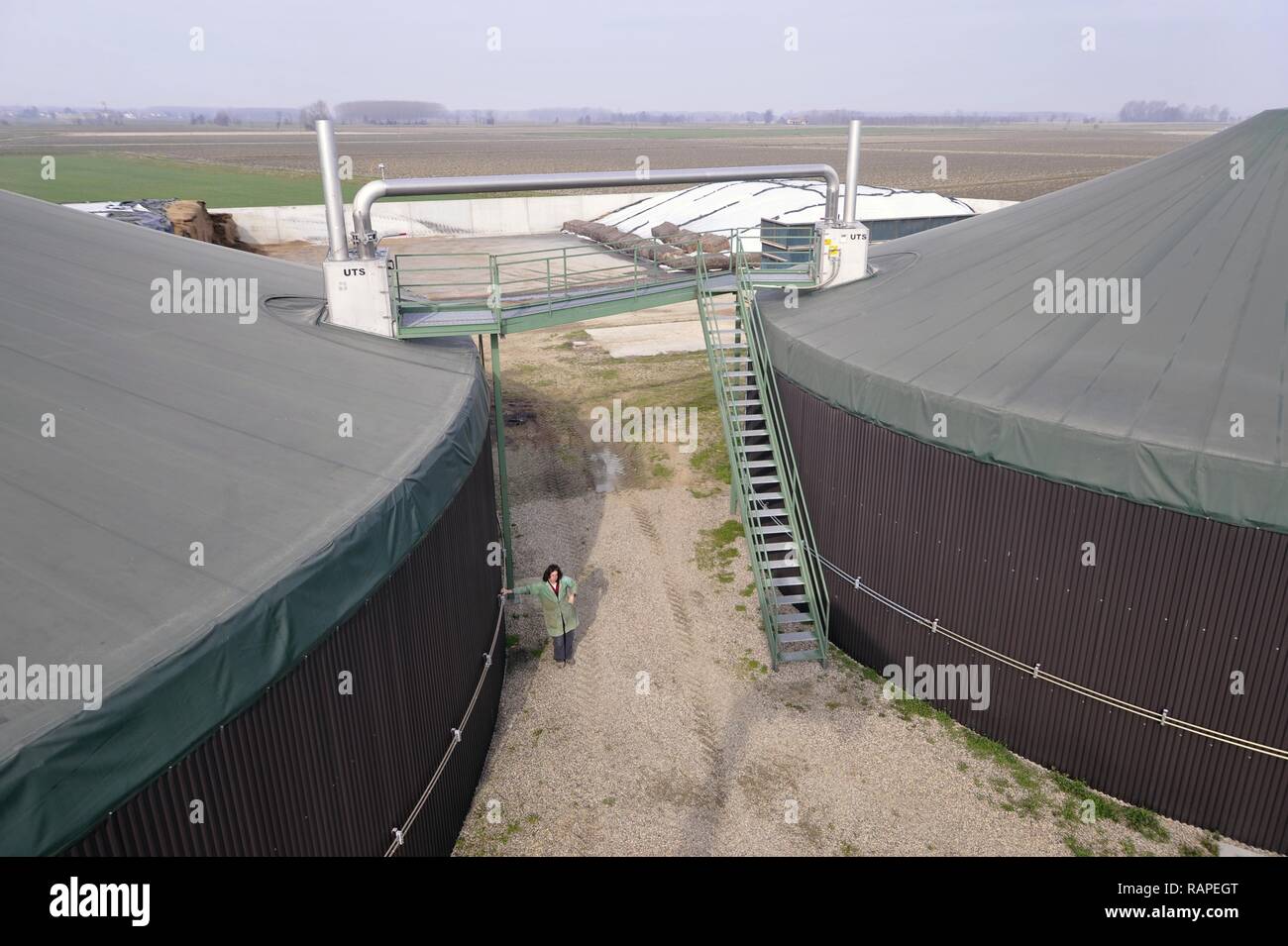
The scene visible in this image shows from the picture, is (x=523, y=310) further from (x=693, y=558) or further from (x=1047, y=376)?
(x=1047, y=376)

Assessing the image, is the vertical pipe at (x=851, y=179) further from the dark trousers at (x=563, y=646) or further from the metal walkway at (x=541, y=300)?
the dark trousers at (x=563, y=646)

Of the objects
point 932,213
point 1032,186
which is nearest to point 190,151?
point 1032,186

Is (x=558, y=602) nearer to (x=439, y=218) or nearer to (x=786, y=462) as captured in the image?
(x=786, y=462)

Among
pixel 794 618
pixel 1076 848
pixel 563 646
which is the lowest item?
pixel 1076 848

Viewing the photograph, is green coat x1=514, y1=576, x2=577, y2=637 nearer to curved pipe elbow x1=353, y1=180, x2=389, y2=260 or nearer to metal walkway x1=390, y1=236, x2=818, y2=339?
metal walkway x1=390, y1=236, x2=818, y2=339

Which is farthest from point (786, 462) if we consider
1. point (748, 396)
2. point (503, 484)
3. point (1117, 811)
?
point (1117, 811)

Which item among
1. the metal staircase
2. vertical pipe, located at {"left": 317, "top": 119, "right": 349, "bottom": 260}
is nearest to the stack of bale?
the metal staircase
